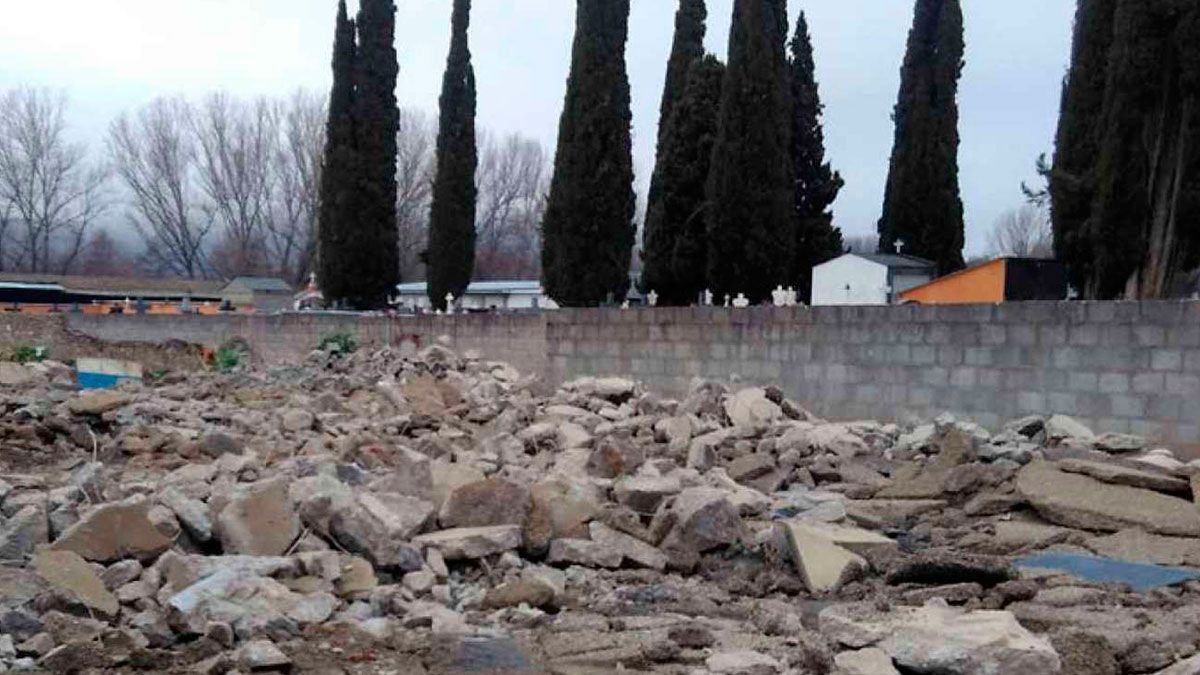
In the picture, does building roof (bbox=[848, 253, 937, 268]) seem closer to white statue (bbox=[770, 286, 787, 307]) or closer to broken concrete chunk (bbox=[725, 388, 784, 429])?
white statue (bbox=[770, 286, 787, 307])

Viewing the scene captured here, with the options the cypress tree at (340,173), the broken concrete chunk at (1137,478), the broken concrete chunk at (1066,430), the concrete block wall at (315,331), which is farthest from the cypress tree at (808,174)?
the broken concrete chunk at (1137,478)

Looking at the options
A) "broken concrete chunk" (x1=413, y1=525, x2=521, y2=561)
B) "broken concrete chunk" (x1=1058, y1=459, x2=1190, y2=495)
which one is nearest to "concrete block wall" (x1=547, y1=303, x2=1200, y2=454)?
"broken concrete chunk" (x1=1058, y1=459, x2=1190, y2=495)

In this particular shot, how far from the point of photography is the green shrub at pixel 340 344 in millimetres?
19828

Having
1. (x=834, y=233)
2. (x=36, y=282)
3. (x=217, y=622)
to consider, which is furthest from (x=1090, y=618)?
(x=36, y=282)

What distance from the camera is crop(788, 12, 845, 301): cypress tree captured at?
2394 cm

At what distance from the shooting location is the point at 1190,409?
8.66 m

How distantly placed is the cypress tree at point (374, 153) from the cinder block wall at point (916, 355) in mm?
12144

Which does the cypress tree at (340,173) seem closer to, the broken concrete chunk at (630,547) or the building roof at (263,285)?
the building roof at (263,285)

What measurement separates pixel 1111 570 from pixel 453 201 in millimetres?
25027

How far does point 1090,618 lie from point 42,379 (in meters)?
16.3

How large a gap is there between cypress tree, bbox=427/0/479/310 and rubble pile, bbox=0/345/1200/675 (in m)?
19.3

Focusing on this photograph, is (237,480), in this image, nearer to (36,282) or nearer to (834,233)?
(834,233)

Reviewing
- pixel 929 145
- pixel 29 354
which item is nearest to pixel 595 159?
pixel 929 145

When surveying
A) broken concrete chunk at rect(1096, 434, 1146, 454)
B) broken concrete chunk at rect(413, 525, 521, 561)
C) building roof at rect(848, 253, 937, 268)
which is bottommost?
broken concrete chunk at rect(413, 525, 521, 561)
